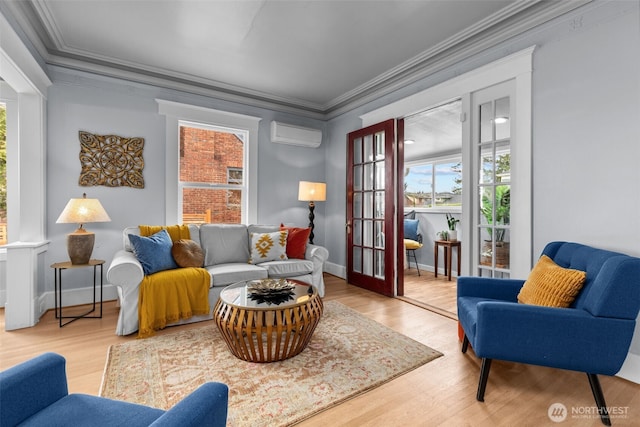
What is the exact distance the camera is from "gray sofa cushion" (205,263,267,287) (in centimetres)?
304

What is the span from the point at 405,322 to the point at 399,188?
5.24ft

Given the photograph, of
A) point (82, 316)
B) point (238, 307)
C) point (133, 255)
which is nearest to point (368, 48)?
point (238, 307)

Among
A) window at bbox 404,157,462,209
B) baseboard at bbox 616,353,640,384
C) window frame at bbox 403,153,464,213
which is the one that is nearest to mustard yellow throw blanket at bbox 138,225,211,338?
baseboard at bbox 616,353,640,384

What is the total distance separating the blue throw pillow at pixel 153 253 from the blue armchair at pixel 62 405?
1.83 m

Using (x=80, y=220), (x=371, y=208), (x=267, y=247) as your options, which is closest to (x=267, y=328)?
(x=267, y=247)

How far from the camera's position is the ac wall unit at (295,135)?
457cm

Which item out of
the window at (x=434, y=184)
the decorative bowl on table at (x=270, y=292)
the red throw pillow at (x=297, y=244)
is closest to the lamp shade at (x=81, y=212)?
the decorative bowl on table at (x=270, y=292)

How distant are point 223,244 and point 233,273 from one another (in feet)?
1.85

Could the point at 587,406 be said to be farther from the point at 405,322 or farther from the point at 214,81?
the point at 214,81

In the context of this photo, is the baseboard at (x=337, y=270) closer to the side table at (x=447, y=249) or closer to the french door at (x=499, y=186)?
the side table at (x=447, y=249)

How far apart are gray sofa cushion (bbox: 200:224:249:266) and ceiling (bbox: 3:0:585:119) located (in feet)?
6.07

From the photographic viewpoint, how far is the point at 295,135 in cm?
471

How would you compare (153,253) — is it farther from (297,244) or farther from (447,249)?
(447,249)

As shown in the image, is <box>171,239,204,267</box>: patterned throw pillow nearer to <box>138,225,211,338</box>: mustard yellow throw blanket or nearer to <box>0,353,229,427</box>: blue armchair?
<box>138,225,211,338</box>: mustard yellow throw blanket
